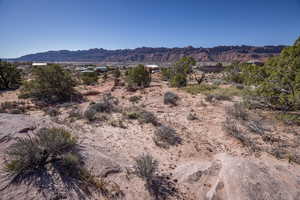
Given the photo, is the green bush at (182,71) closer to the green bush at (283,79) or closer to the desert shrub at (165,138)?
the green bush at (283,79)

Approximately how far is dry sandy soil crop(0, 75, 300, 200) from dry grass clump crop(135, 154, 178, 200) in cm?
10

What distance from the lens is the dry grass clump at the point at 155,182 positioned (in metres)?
2.69

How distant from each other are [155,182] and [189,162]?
1.19 m

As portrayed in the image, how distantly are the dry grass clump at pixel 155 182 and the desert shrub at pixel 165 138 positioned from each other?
1423 millimetres

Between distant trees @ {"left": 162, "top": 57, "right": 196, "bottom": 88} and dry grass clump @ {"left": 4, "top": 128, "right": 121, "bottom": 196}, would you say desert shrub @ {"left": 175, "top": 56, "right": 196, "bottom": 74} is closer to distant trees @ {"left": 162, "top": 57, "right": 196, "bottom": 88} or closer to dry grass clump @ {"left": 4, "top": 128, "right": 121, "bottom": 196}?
distant trees @ {"left": 162, "top": 57, "right": 196, "bottom": 88}

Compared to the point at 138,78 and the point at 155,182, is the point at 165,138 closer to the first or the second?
the point at 155,182

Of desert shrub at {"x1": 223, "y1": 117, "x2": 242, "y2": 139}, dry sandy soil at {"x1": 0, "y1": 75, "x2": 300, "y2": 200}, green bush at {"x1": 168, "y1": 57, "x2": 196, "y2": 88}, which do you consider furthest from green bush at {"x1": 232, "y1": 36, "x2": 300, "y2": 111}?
green bush at {"x1": 168, "y1": 57, "x2": 196, "y2": 88}

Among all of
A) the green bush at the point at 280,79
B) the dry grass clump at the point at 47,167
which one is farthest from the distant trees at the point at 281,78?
the dry grass clump at the point at 47,167

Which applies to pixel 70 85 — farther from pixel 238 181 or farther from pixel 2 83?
pixel 238 181

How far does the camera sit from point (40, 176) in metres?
2.46

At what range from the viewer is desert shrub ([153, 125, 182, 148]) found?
456cm

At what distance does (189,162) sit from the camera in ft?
12.0

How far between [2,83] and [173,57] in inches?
5196

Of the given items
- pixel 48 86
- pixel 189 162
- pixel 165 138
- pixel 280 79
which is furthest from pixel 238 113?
pixel 48 86
